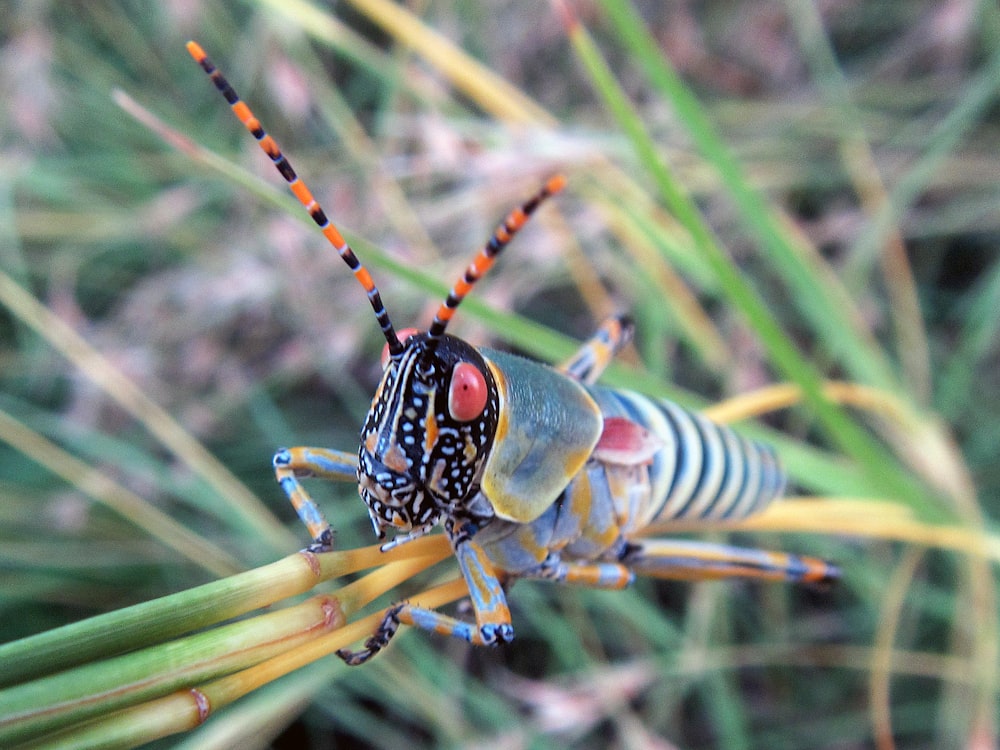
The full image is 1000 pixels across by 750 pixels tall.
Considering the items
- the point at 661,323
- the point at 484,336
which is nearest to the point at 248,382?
the point at 484,336

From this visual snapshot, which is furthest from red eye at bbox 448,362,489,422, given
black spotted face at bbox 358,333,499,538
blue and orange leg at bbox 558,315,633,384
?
blue and orange leg at bbox 558,315,633,384

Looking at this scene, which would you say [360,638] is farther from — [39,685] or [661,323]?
[661,323]

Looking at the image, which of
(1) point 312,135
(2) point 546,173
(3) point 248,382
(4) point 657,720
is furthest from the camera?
(1) point 312,135

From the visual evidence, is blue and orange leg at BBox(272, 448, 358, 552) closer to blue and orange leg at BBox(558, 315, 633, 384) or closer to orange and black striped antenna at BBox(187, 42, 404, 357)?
orange and black striped antenna at BBox(187, 42, 404, 357)

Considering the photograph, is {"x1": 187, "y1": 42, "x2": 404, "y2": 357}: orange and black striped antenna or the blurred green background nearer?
{"x1": 187, "y1": 42, "x2": 404, "y2": 357}: orange and black striped antenna

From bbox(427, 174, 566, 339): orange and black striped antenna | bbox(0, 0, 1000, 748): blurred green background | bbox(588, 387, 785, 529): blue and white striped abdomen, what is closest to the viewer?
bbox(427, 174, 566, 339): orange and black striped antenna

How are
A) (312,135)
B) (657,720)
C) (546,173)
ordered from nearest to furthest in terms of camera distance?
1. (546,173)
2. (657,720)
3. (312,135)
